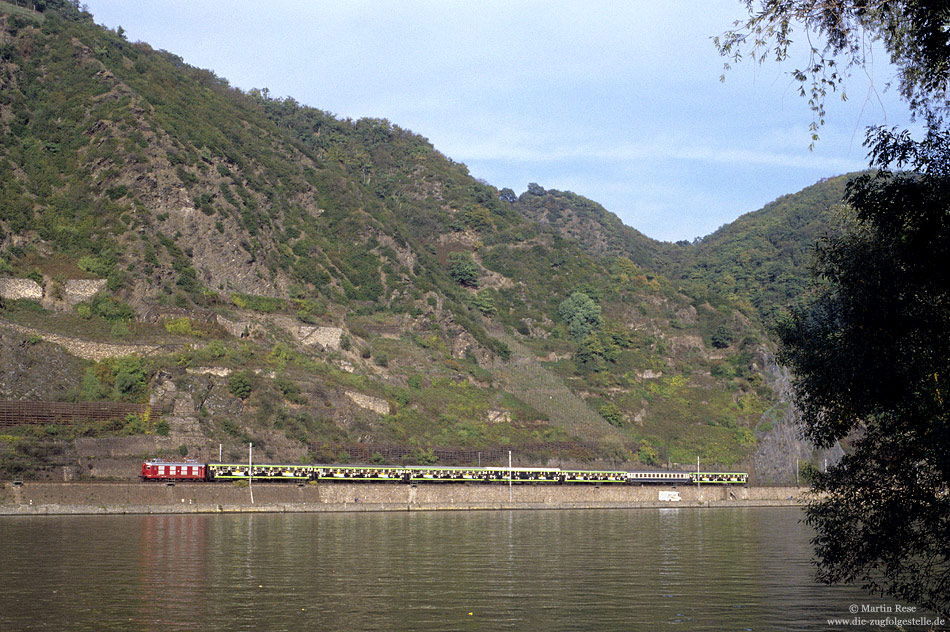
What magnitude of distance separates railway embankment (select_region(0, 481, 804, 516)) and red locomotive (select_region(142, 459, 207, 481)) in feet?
3.71

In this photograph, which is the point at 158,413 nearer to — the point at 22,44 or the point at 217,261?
the point at 217,261

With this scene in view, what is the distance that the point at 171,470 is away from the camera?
6700 centimetres

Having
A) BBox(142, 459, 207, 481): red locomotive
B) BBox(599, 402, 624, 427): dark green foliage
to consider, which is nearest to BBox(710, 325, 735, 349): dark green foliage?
BBox(599, 402, 624, 427): dark green foliage

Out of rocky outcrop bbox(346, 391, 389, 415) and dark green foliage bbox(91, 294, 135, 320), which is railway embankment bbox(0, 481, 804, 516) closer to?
rocky outcrop bbox(346, 391, 389, 415)

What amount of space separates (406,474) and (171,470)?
2228 centimetres

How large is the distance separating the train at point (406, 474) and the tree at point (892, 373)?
55692 mm

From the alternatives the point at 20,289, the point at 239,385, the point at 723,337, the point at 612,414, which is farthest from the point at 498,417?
the point at 723,337

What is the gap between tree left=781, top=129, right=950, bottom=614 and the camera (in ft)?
63.6

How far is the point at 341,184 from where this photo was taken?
15325 cm

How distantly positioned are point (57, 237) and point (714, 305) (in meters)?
115

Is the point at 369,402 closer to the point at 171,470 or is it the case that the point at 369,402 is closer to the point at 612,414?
the point at 171,470

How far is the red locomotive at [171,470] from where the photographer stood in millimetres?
66625

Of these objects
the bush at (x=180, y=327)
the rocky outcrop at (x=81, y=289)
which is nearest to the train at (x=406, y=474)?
the bush at (x=180, y=327)

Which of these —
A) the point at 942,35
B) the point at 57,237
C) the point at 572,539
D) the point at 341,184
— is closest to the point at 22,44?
the point at 57,237
